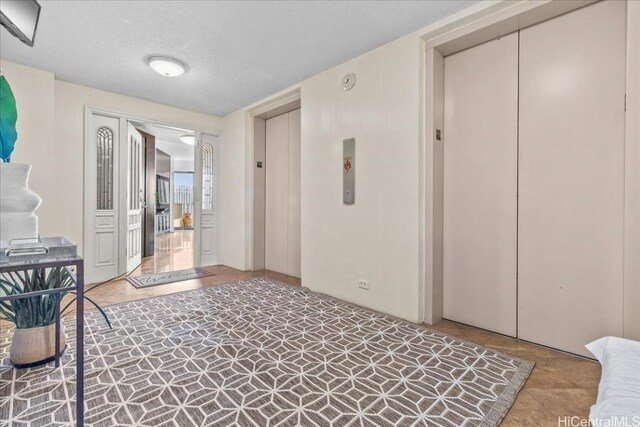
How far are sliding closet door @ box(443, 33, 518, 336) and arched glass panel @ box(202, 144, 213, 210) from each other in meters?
3.97

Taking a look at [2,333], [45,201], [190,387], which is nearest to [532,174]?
[190,387]

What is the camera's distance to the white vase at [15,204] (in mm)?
1369

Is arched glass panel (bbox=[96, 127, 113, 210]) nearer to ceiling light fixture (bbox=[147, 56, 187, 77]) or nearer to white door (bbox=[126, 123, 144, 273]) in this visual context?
white door (bbox=[126, 123, 144, 273])

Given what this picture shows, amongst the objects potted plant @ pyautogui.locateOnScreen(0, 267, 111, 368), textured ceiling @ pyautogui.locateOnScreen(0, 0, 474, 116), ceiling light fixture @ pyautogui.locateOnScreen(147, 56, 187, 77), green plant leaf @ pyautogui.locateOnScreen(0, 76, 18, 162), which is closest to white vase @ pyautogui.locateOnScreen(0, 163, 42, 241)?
green plant leaf @ pyautogui.locateOnScreen(0, 76, 18, 162)

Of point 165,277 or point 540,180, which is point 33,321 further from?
point 540,180

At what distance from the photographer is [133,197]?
4949 mm

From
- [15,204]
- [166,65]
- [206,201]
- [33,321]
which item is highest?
[166,65]

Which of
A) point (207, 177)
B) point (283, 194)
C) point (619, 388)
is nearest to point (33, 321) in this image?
point (619, 388)

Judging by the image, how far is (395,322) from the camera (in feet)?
9.04

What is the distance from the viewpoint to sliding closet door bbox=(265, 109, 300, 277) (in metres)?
4.55

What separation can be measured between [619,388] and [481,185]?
1.79m

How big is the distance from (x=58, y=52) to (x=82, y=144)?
127 centimetres

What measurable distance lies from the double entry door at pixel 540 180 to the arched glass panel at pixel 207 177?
397 cm

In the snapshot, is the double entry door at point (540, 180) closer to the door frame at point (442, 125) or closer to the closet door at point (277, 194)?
the door frame at point (442, 125)
